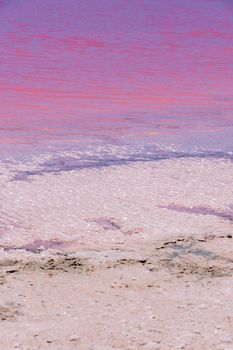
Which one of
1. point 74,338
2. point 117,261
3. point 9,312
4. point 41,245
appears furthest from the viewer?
point 41,245

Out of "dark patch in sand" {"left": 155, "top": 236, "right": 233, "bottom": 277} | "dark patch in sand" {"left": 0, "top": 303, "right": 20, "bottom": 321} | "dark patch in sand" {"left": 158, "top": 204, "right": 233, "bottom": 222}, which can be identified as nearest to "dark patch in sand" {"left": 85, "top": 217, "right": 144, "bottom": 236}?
"dark patch in sand" {"left": 155, "top": 236, "right": 233, "bottom": 277}

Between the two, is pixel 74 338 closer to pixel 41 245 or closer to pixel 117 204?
pixel 41 245

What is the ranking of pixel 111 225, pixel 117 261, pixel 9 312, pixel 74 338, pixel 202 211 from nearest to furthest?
pixel 74 338, pixel 9 312, pixel 117 261, pixel 111 225, pixel 202 211

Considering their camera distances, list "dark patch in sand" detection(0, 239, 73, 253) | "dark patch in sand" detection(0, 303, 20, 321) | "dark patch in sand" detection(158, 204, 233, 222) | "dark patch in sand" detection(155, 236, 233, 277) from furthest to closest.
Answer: "dark patch in sand" detection(158, 204, 233, 222), "dark patch in sand" detection(0, 239, 73, 253), "dark patch in sand" detection(155, 236, 233, 277), "dark patch in sand" detection(0, 303, 20, 321)

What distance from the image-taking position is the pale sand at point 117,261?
2398mm

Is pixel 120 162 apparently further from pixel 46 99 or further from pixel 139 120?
pixel 46 99

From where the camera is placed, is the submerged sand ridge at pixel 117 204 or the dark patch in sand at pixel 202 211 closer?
the submerged sand ridge at pixel 117 204

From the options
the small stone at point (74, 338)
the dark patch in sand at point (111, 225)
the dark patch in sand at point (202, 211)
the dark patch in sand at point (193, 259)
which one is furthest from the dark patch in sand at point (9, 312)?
the dark patch in sand at point (202, 211)

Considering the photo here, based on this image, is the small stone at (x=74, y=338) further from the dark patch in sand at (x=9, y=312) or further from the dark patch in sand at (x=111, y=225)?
the dark patch in sand at (x=111, y=225)

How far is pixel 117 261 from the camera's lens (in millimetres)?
3023

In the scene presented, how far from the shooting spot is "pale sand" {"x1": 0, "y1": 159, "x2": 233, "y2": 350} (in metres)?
2.40

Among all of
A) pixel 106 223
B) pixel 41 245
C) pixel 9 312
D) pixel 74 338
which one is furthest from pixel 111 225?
pixel 74 338

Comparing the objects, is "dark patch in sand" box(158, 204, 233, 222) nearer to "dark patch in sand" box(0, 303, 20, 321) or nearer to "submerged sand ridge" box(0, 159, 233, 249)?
"submerged sand ridge" box(0, 159, 233, 249)

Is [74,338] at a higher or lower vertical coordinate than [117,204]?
higher
